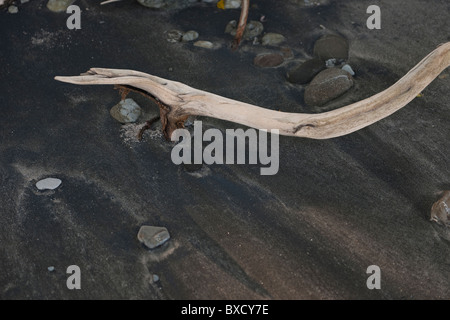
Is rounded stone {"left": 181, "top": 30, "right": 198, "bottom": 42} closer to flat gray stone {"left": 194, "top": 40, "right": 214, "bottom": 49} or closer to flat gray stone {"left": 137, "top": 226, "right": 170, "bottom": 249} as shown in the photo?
flat gray stone {"left": 194, "top": 40, "right": 214, "bottom": 49}

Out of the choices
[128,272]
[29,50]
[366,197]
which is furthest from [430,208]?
[29,50]

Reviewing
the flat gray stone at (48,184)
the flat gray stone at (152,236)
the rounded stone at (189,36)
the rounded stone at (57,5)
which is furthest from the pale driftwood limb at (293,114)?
the rounded stone at (57,5)

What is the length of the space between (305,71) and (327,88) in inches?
17.4

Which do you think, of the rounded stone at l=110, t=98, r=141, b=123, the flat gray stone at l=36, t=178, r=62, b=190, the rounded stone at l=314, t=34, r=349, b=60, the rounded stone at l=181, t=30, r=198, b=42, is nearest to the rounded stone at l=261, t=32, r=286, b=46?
the rounded stone at l=314, t=34, r=349, b=60

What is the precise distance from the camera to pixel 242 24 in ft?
18.6

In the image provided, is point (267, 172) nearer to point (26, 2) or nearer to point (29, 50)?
point (29, 50)

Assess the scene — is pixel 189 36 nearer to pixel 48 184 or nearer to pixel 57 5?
pixel 57 5

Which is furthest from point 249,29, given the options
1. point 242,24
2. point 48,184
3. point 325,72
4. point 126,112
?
point 48,184

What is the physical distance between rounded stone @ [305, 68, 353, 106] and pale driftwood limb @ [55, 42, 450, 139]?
931mm

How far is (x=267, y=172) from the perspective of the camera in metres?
4.46

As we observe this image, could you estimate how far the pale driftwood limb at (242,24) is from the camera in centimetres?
562

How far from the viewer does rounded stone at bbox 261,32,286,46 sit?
5.81 metres

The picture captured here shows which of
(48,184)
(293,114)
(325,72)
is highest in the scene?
(293,114)

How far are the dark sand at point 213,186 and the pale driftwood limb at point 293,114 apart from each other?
0.50 metres
